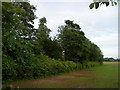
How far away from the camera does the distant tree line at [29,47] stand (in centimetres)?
750

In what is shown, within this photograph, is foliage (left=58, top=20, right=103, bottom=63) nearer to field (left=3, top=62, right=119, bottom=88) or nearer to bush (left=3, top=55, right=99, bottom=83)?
bush (left=3, top=55, right=99, bottom=83)

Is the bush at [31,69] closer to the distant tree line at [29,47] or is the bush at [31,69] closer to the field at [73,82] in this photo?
the distant tree line at [29,47]

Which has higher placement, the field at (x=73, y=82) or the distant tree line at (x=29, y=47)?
the distant tree line at (x=29, y=47)

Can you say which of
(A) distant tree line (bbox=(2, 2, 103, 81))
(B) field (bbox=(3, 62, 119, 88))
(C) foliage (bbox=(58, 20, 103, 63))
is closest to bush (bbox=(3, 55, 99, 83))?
(A) distant tree line (bbox=(2, 2, 103, 81))

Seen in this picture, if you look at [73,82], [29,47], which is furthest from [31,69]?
[73,82]

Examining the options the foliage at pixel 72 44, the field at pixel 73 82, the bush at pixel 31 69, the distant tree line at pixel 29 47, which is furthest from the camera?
the foliage at pixel 72 44

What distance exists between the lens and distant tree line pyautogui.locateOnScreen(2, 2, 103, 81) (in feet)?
24.6

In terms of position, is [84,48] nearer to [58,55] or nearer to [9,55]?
[58,55]

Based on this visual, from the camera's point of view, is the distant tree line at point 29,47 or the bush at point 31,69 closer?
the bush at point 31,69

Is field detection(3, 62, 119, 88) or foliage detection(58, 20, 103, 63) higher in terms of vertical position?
foliage detection(58, 20, 103, 63)

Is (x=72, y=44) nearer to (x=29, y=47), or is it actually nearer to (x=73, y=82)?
(x=29, y=47)

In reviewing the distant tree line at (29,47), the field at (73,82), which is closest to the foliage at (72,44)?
the distant tree line at (29,47)

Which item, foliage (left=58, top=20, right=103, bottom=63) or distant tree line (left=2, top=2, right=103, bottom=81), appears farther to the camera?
foliage (left=58, top=20, right=103, bottom=63)

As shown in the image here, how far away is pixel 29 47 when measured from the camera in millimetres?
9531
